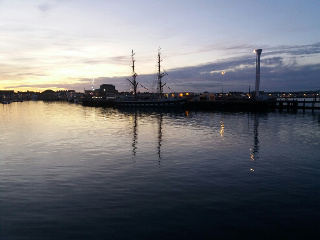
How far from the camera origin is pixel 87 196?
13875 millimetres

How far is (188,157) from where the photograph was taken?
2289 cm

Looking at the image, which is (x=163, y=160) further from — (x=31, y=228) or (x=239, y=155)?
(x=31, y=228)

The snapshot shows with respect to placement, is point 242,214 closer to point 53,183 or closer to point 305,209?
point 305,209

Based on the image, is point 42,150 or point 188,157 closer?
point 188,157

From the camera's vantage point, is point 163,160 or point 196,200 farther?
point 163,160

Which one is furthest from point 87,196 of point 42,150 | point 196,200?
point 42,150

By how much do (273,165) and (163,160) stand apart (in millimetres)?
8828

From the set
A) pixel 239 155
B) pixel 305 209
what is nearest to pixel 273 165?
pixel 239 155

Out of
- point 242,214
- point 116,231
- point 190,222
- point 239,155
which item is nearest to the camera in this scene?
point 116,231

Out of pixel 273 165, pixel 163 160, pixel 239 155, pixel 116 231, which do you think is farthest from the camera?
pixel 239 155

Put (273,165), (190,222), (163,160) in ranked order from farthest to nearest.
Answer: (163,160) < (273,165) < (190,222)

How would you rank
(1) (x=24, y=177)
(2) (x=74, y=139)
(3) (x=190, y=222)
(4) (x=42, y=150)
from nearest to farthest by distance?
(3) (x=190, y=222) → (1) (x=24, y=177) → (4) (x=42, y=150) → (2) (x=74, y=139)

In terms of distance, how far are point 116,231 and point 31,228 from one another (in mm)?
3514

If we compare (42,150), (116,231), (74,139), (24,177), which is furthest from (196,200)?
(74,139)
